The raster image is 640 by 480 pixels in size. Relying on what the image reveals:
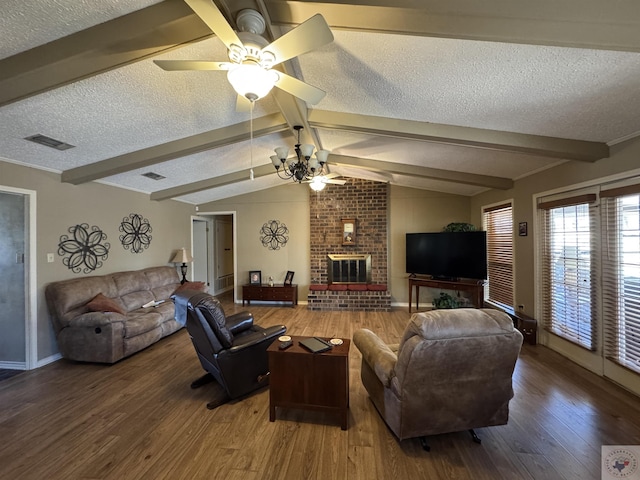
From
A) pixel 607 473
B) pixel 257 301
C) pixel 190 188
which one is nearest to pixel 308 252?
pixel 257 301

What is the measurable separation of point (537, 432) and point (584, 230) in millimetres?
2221

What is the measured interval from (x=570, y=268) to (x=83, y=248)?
6.23 meters

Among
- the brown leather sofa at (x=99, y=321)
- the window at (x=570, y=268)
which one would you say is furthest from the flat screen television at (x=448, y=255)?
the brown leather sofa at (x=99, y=321)

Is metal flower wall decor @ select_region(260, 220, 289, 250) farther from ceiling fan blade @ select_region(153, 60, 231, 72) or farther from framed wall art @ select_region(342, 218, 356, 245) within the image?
ceiling fan blade @ select_region(153, 60, 231, 72)

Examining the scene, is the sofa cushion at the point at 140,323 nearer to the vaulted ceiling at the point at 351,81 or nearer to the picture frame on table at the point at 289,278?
the vaulted ceiling at the point at 351,81

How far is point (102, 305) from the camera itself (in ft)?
11.1

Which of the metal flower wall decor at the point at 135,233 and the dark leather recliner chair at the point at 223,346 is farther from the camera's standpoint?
the metal flower wall decor at the point at 135,233

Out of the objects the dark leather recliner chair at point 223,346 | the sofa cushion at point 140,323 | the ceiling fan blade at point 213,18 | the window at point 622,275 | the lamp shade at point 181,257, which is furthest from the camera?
the lamp shade at point 181,257

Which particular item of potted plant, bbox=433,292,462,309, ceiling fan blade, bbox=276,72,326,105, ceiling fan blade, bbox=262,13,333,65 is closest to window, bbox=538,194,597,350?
potted plant, bbox=433,292,462,309

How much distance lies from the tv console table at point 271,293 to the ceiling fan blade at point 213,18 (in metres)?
4.92

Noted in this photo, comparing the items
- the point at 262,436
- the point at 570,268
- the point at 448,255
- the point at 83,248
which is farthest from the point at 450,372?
the point at 83,248

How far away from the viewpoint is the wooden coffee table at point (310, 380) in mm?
2061

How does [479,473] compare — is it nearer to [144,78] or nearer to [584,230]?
[584,230]

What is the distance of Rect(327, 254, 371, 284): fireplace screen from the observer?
587cm
